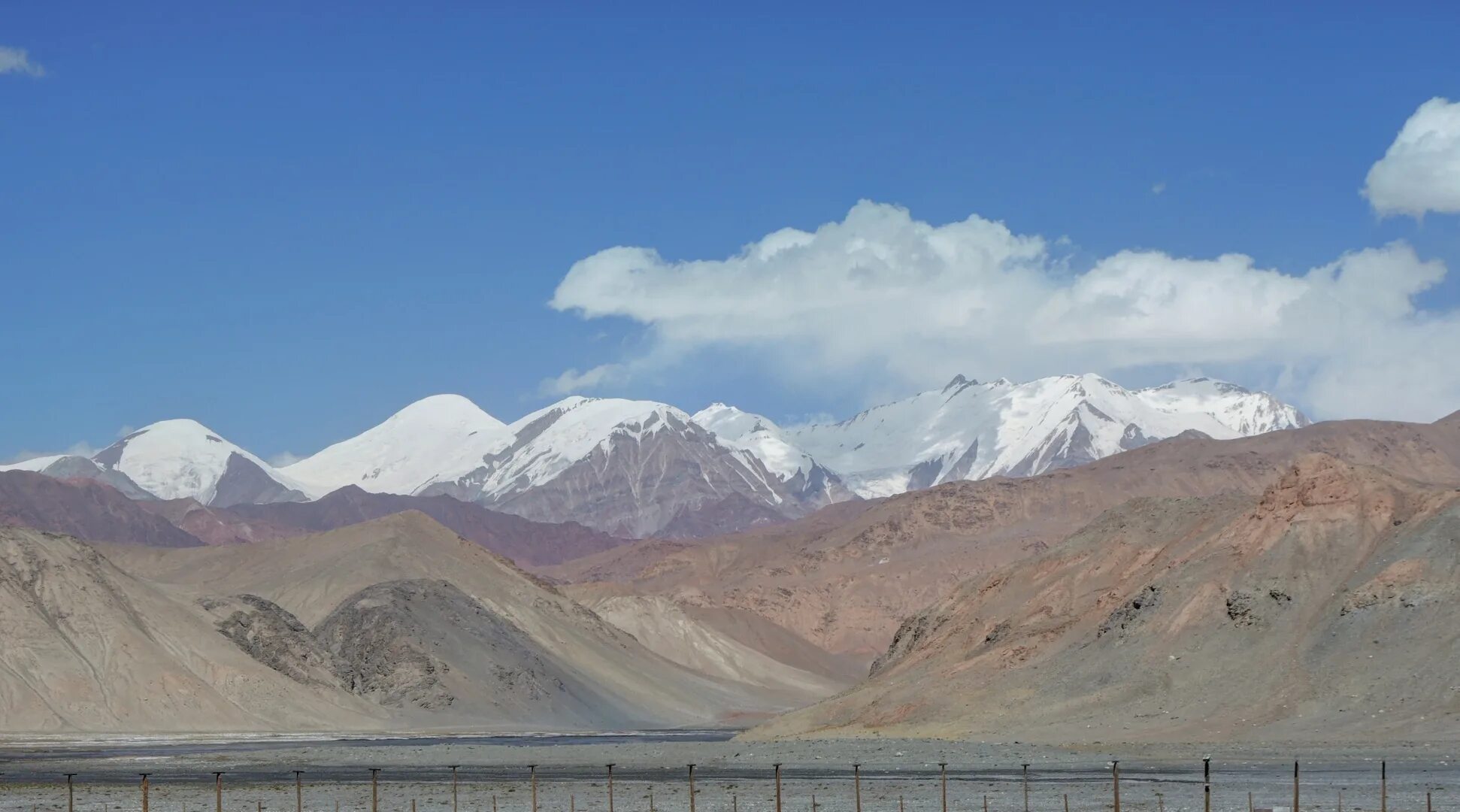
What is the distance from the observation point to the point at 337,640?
6230 inches

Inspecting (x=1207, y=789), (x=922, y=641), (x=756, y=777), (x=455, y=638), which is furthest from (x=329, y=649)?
(x=1207, y=789)

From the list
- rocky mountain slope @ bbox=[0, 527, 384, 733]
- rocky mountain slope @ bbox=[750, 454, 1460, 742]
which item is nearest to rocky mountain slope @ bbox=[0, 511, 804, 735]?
rocky mountain slope @ bbox=[0, 527, 384, 733]

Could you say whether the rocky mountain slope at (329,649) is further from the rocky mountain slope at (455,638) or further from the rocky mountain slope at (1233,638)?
the rocky mountain slope at (1233,638)

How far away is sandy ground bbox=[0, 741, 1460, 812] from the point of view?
2345 inches

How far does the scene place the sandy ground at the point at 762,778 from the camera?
59562 millimetres

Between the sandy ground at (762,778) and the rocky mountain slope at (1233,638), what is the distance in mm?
5959

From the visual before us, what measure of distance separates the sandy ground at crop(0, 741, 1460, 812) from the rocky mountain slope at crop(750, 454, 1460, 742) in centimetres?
596

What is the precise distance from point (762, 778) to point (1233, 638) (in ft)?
101

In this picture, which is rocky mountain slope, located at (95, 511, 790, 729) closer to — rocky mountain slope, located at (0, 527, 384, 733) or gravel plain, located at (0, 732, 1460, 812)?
rocky mountain slope, located at (0, 527, 384, 733)

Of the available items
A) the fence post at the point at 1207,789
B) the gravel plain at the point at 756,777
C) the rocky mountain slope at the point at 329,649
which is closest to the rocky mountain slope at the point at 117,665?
the rocky mountain slope at the point at 329,649

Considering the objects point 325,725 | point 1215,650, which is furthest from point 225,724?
point 1215,650

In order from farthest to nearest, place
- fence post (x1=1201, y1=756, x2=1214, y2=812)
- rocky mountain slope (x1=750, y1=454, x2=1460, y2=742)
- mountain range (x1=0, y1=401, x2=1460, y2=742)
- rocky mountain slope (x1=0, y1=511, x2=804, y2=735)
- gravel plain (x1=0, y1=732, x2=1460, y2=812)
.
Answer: rocky mountain slope (x1=0, y1=511, x2=804, y2=735) → mountain range (x1=0, y1=401, x2=1460, y2=742) → rocky mountain slope (x1=750, y1=454, x2=1460, y2=742) → gravel plain (x1=0, y1=732, x2=1460, y2=812) → fence post (x1=1201, y1=756, x2=1214, y2=812)

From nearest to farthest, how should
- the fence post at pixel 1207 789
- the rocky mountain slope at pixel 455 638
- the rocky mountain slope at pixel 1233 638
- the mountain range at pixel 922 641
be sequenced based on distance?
the fence post at pixel 1207 789 < the rocky mountain slope at pixel 1233 638 < the mountain range at pixel 922 641 < the rocky mountain slope at pixel 455 638

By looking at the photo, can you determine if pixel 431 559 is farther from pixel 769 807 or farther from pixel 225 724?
pixel 769 807
